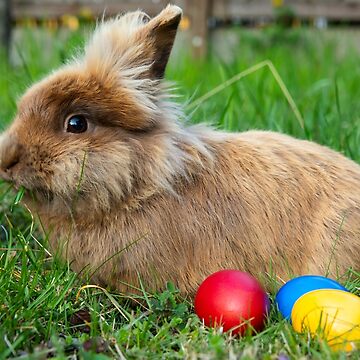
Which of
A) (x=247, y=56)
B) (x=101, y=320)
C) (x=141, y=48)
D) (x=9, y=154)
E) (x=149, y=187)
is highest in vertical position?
(x=141, y=48)

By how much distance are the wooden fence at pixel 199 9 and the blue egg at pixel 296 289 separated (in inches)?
243

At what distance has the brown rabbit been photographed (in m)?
2.46

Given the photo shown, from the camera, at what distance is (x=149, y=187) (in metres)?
2.53

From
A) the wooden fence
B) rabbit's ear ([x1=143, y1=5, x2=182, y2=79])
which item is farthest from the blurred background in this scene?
rabbit's ear ([x1=143, y1=5, x2=182, y2=79])

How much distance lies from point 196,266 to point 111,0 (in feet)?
22.8

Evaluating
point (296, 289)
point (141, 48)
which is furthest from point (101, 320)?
point (141, 48)

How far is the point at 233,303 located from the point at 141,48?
3.52 ft

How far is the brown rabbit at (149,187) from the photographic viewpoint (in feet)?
8.07

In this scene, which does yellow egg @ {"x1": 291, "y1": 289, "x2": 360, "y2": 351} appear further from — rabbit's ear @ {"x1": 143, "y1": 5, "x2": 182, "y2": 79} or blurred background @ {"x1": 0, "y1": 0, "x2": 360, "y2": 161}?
blurred background @ {"x1": 0, "y1": 0, "x2": 360, "y2": 161}

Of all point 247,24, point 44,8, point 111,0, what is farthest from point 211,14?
point 44,8

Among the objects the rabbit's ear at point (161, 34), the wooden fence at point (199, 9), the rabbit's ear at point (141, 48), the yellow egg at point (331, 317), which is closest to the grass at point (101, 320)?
the yellow egg at point (331, 317)

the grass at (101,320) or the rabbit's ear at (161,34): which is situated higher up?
the rabbit's ear at (161,34)

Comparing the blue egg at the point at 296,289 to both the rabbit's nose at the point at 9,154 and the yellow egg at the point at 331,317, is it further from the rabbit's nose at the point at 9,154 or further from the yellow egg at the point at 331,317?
the rabbit's nose at the point at 9,154

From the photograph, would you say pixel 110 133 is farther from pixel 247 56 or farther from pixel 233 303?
pixel 247 56
